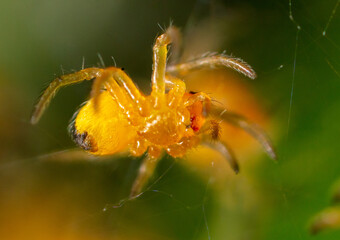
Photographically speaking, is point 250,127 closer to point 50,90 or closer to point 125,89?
point 125,89

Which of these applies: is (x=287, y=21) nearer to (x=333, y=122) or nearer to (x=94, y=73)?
(x=333, y=122)

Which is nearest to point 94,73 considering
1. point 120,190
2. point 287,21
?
point 120,190

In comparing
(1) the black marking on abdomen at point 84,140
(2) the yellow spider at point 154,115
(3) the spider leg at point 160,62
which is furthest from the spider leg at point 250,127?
(1) the black marking on abdomen at point 84,140

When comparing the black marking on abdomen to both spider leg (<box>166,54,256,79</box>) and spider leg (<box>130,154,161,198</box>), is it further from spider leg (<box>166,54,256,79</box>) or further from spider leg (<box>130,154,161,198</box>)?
spider leg (<box>166,54,256,79</box>)

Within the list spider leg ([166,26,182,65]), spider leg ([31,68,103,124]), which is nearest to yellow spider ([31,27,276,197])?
spider leg ([31,68,103,124])

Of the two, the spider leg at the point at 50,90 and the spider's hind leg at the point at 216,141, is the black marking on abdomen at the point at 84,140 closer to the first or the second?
the spider leg at the point at 50,90

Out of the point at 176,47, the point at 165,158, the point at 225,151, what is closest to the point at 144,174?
the point at 165,158

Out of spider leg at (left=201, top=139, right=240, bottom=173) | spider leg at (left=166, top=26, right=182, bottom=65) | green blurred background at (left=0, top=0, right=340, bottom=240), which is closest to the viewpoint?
green blurred background at (left=0, top=0, right=340, bottom=240)
